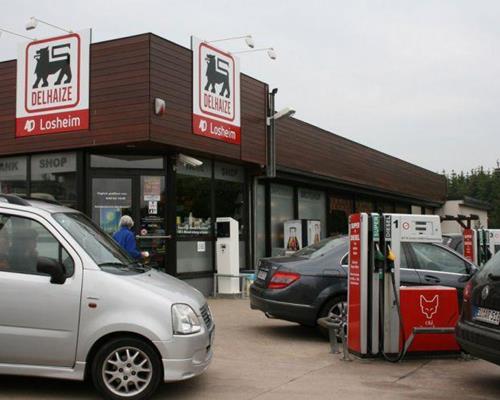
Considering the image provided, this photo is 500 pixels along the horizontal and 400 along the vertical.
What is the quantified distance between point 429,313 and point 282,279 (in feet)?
6.90

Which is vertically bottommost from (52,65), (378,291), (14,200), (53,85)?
(378,291)

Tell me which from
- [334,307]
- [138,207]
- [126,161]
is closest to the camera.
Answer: [334,307]

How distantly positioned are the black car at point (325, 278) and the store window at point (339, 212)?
11.0 metres

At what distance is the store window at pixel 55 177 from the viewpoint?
1271 cm

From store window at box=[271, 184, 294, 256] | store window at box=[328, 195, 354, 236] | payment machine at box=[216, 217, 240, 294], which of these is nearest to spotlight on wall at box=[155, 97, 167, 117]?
payment machine at box=[216, 217, 240, 294]

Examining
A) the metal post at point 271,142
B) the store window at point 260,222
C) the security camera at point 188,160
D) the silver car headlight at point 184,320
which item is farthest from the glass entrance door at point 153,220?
the silver car headlight at point 184,320

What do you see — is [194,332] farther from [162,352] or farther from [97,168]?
[97,168]

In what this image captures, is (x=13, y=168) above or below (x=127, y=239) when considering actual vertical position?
above

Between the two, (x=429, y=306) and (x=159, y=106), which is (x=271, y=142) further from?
(x=429, y=306)

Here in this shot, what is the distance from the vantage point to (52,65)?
41.4ft

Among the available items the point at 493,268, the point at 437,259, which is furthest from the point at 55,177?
the point at 493,268

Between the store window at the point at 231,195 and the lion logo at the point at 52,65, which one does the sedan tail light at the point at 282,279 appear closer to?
the store window at the point at 231,195

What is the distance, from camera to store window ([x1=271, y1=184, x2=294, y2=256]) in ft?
56.5

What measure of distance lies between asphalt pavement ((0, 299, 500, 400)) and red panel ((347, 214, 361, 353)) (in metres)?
0.28
